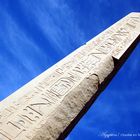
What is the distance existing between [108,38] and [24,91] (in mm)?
1999

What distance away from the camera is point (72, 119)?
3.31 meters

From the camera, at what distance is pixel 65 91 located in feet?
13.2

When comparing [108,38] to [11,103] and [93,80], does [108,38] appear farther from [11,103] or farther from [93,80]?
[11,103]

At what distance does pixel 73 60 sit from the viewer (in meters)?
4.80

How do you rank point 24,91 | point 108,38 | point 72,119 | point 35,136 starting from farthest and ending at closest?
point 108,38
point 24,91
point 72,119
point 35,136

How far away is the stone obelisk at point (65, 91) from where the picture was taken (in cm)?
325

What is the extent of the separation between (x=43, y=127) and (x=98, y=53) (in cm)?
212

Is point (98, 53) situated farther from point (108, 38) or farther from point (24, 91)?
point (24, 91)

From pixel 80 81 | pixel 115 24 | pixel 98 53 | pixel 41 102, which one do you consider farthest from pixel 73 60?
pixel 115 24

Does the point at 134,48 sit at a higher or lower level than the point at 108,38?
A: lower

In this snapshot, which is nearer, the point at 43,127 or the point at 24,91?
the point at 43,127

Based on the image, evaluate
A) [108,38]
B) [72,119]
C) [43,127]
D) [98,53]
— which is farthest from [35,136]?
[108,38]

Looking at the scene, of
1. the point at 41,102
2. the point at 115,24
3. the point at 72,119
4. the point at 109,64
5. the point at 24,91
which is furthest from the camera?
the point at 115,24

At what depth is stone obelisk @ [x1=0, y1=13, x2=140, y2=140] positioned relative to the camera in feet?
10.6
